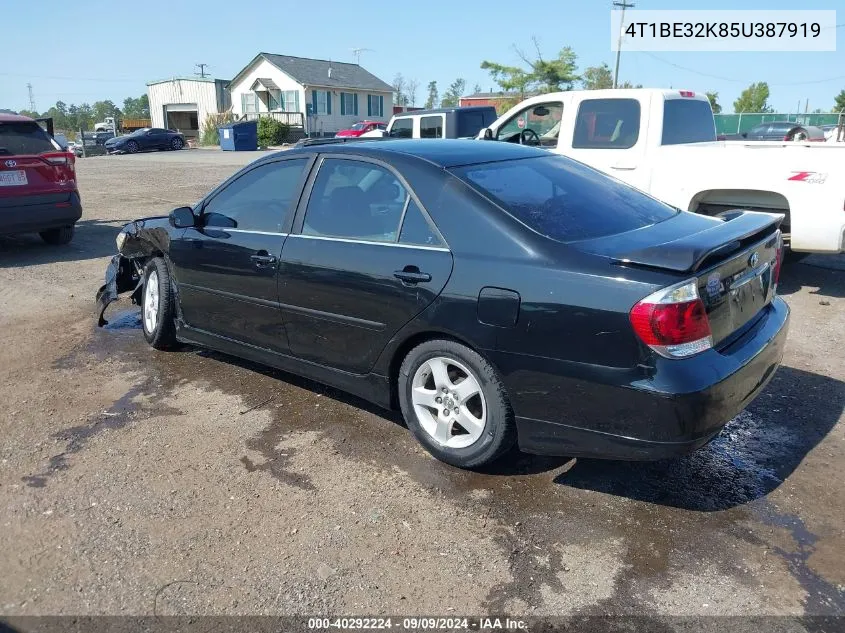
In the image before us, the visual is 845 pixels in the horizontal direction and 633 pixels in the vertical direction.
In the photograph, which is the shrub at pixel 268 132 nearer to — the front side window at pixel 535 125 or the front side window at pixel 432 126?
the front side window at pixel 432 126

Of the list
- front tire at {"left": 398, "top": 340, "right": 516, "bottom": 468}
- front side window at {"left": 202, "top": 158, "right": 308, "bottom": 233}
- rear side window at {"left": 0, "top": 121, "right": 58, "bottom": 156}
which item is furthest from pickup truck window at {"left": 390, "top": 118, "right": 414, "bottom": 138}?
front tire at {"left": 398, "top": 340, "right": 516, "bottom": 468}

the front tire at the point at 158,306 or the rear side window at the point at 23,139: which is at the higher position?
the rear side window at the point at 23,139

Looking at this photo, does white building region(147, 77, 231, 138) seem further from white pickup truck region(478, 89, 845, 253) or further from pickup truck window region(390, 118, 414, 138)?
white pickup truck region(478, 89, 845, 253)

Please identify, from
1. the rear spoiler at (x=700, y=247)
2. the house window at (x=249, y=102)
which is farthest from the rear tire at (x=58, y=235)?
the house window at (x=249, y=102)

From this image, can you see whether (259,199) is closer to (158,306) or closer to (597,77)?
(158,306)

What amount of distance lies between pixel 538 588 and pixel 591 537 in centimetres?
44

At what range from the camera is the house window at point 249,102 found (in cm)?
4844

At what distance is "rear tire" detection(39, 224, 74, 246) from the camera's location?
9.85m

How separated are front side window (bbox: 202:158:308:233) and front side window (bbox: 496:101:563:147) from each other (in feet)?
16.1

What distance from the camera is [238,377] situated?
4965 millimetres

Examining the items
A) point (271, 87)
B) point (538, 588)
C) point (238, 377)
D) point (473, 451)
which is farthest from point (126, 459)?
point (271, 87)

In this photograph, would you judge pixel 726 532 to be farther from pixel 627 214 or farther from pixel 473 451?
pixel 627 214

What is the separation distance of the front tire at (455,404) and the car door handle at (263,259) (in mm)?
1117

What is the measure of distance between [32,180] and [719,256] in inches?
336
